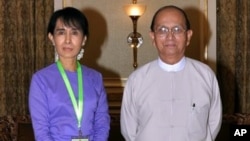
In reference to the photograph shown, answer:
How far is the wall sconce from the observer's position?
5191 mm

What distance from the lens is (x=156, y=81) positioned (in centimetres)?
236

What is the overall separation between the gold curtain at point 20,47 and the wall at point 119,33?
442mm

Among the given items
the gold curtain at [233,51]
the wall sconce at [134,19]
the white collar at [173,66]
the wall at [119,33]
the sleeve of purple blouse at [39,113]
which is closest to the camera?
the sleeve of purple blouse at [39,113]

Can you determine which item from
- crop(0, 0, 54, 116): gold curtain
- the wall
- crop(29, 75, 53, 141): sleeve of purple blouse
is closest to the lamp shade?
the wall

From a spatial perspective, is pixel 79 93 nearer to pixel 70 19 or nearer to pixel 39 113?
pixel 39 113

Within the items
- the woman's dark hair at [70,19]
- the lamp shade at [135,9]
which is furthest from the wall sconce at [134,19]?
the woman's dark hair at [70,19]

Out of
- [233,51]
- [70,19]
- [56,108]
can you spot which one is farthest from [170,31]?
[233,51]

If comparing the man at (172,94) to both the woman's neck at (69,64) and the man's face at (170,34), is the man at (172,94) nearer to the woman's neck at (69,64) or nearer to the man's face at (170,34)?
the man's face at (170,34)

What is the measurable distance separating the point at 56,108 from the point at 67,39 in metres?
0.34

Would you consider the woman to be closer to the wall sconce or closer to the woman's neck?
the woman's neck

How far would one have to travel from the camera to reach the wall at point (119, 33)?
18.2ft

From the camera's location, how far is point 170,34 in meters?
2.29

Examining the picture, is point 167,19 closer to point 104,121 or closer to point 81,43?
point 81,43

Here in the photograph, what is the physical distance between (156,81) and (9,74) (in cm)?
328
